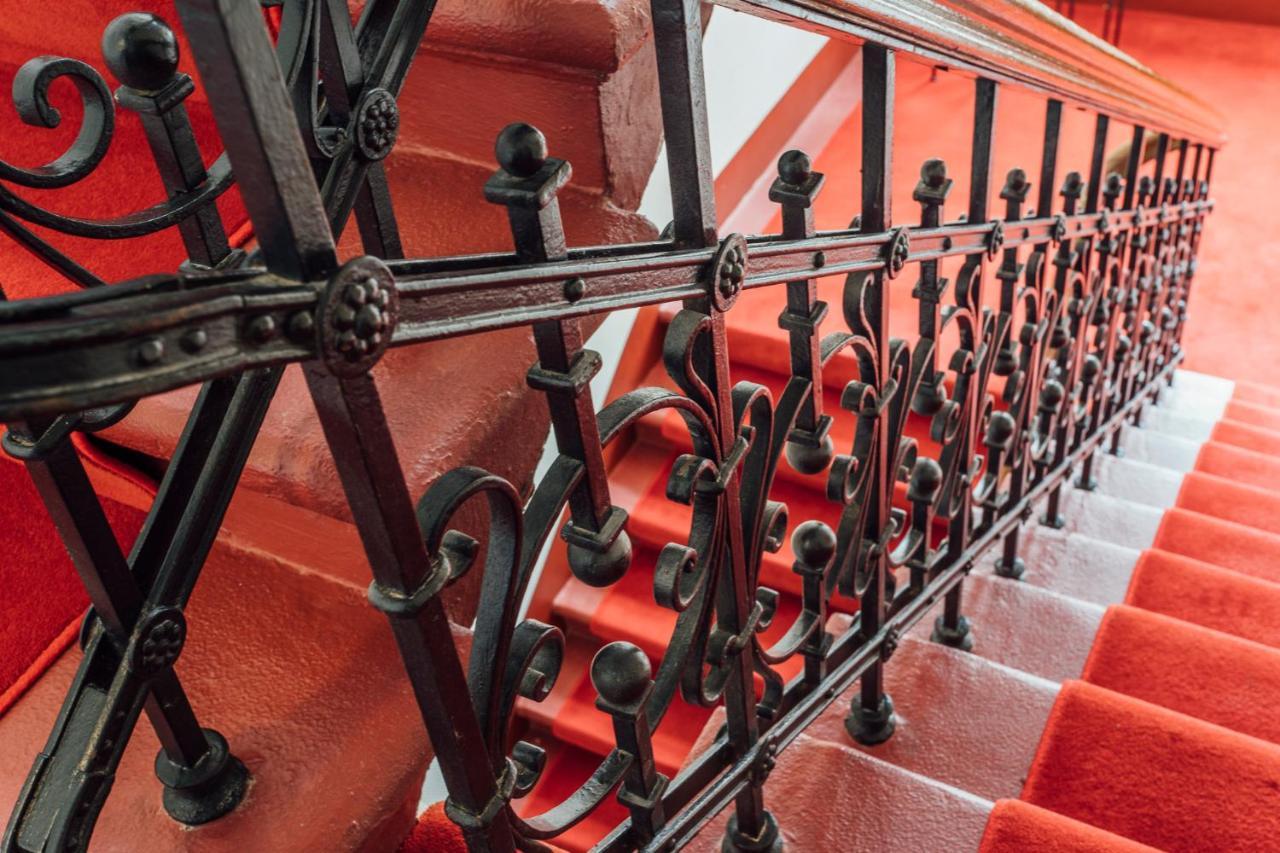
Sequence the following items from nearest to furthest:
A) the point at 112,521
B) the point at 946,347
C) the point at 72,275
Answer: the point at 72,275
the point at 112,521
the point at 946,347

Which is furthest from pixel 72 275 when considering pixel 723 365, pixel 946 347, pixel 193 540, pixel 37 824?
pixel 946 347

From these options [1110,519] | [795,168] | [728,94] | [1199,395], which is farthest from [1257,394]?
[795,168]

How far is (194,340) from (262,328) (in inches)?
1.3

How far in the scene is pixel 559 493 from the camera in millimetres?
692

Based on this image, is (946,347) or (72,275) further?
(946,347)

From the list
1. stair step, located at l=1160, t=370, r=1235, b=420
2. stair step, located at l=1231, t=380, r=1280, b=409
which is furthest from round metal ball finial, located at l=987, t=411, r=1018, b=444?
Result: stair step, located at l=1231, t=380, r=1280, b=409

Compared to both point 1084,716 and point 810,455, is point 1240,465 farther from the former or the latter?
point 810,455

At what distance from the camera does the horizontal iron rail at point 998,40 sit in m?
0.81

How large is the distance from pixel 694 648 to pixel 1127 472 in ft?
7.98

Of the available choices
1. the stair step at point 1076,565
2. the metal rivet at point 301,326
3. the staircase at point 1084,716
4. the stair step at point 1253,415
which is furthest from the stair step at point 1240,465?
the metal rivet at point 301,326

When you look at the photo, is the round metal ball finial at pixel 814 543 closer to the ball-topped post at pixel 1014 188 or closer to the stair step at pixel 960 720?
the stair step at pixel 960 720

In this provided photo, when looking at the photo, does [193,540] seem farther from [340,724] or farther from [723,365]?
[723,365]

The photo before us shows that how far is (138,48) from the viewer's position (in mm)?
868

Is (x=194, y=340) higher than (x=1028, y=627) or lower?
higher
